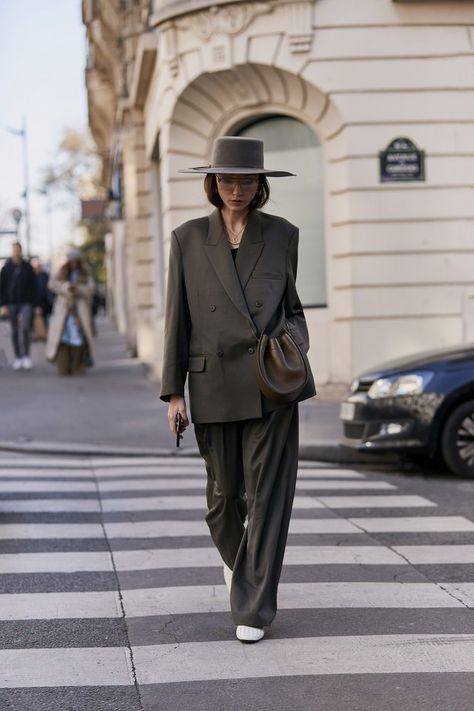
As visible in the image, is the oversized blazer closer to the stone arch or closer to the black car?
the black car

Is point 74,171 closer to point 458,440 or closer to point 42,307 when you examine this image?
point 42,307

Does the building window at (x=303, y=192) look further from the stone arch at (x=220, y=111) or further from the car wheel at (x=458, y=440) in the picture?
the car wheel at (x=458, y=440)

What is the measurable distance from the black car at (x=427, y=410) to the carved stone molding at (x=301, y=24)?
673cm

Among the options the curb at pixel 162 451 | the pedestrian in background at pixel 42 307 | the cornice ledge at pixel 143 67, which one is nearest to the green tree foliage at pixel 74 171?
Answer: the pedestrian in background at pixel 42 307

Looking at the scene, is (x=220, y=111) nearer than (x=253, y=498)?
No

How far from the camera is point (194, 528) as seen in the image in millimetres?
8453

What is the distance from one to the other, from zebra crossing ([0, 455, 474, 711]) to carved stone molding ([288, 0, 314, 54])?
8257 millimetres

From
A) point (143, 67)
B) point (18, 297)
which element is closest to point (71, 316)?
point (18, 297)

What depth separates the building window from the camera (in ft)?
58.3

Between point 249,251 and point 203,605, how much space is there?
166cm

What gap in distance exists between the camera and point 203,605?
6250 millimetres

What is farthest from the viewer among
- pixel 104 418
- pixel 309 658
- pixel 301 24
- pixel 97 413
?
pixel 301 24

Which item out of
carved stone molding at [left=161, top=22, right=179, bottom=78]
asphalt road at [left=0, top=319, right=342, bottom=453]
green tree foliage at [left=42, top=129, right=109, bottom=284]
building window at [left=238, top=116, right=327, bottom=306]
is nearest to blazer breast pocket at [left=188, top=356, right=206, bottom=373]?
asphalt road at [left=0, top=319, right=342, bottom=453]

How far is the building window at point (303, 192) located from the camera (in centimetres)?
1778
